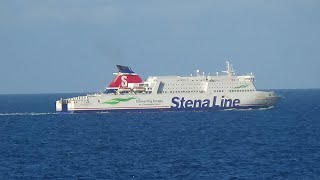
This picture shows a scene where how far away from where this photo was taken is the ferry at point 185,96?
87.4 meters

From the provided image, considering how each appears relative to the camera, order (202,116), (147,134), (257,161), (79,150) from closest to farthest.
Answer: (257,161) → (79,150) → (147,134) → (202,116)

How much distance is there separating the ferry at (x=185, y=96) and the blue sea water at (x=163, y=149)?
Answer: 32.3 feet

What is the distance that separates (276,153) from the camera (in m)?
44.1

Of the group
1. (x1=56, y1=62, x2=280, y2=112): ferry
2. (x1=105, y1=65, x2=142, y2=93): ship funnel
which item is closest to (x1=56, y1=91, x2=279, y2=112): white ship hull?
(x1=56, y1=62, x2=280, y2=112): ferry

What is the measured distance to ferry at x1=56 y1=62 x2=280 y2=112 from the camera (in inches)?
3442

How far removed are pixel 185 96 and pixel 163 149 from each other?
40.0 meters

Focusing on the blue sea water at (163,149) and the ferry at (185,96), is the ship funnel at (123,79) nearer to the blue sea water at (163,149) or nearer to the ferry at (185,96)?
the ferry at (185,96)

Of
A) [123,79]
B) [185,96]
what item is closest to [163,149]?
[185,96]

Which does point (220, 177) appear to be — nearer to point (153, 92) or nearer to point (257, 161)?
point (257, 161)

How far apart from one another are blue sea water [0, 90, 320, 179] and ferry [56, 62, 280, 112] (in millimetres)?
9852

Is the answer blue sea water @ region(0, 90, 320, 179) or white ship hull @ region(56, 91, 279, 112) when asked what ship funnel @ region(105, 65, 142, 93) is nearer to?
white ship hull @ region(56, 91, 279, 112)

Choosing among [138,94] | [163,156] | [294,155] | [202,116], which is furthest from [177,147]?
[138,94]

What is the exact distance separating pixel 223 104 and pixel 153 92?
29.0ft

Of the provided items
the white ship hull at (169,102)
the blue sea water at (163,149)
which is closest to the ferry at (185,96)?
the white ship hull at (169,102)
